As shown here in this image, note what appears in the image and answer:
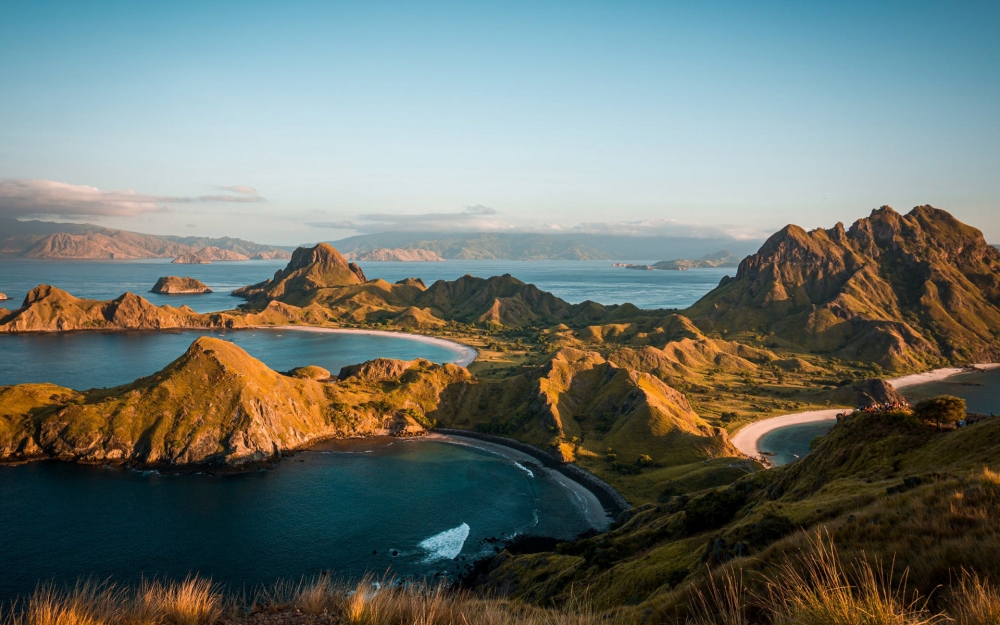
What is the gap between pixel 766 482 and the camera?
162ft

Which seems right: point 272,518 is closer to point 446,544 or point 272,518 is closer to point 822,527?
point 446,544

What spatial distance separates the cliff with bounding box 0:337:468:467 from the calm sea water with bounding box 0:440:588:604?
5453 mm

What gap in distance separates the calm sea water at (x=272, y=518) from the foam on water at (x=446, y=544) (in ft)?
0.50

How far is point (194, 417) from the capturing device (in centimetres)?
9962

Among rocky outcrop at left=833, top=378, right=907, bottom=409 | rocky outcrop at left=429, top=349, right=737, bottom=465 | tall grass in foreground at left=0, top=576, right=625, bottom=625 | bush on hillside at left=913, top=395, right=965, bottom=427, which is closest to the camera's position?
tall grass in foreground at left=0, top=576, right=625, bottom=625

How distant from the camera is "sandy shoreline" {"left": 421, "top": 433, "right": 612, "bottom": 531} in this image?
268ft

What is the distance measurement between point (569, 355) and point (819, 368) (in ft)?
335

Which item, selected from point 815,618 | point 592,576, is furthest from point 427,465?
point 815,618

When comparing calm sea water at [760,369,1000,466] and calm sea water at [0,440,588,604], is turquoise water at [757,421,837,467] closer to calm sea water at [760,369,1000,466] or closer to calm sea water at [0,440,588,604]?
calm sea water at [760,369,1000,466]

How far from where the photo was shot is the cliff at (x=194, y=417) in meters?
94.4

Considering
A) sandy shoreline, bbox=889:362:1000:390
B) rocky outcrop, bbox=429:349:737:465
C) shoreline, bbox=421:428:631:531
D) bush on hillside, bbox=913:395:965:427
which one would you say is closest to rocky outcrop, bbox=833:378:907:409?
sandy shoreline, bbox=889:362:1000:390

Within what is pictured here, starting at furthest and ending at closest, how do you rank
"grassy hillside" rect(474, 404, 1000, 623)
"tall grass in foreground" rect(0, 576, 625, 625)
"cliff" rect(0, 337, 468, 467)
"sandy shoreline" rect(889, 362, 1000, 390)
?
"sandy shoreline" rect(889, 362, 1000, 390) → "cliff" rect(0, 337, 468, 467) → "grassy hillside" rect(474, 404, 1000, 623) → "tall grass in foreground" rect(0, 576, 625, 625)

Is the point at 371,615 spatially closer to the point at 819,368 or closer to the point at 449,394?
the point at 449,394

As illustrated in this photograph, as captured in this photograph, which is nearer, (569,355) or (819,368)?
(569,355)
